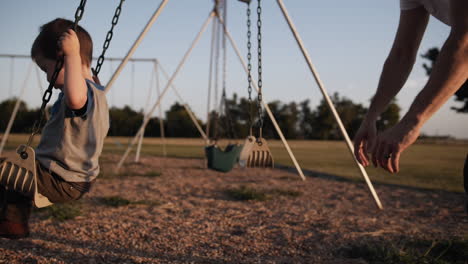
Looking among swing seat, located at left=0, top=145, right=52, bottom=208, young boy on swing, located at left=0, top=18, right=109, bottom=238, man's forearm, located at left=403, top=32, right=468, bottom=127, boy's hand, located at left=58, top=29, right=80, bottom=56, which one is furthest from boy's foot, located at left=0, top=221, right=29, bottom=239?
man's forearm, located at left=403, top=32, right=468, bottom=127

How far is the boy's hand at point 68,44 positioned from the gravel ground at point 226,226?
1.60 meters

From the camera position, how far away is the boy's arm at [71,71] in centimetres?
161

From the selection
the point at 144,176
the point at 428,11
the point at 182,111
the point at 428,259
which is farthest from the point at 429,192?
the point at 182,111

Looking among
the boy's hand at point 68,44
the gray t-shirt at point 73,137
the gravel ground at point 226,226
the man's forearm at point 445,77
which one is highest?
the boy's hand at point 68,44

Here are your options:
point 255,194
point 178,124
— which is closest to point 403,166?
point 255,194

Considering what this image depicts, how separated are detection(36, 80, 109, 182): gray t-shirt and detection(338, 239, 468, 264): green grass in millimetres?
2080

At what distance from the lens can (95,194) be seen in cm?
529

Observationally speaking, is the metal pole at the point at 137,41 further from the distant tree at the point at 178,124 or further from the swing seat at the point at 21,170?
the distant tree at the point at 178,124

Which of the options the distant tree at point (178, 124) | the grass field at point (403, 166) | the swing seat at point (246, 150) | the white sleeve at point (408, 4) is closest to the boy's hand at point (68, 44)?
the white sleeve at point (408, 4)

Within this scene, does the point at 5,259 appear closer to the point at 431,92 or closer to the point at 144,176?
the point at 431,92

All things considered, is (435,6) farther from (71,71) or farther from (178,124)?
(178,124)

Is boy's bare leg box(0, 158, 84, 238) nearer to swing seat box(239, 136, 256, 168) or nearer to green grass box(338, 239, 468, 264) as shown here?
swing seat box(239, 136, 256, 168)

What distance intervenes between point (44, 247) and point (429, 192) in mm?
5823

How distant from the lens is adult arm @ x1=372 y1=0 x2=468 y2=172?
92 centimetres
